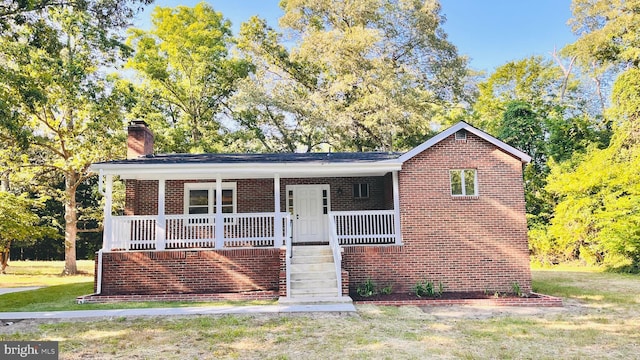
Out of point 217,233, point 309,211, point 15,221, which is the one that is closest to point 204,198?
point 217,233

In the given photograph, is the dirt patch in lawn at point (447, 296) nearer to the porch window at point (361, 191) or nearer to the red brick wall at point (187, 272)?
the red brick wall at point (187, 272)

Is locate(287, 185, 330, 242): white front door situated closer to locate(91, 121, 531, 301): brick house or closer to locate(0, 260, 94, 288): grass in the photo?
locate(91, 121, 531, 301): brick house

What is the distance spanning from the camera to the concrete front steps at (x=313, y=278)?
34.8ft

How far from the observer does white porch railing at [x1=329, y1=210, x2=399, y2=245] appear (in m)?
12.3

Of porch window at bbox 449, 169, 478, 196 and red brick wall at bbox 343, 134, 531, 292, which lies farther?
porch window at bbox 449, 169, 478, 196

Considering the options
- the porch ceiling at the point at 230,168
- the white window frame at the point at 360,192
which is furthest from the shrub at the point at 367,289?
the white window frame at the point at 360,192

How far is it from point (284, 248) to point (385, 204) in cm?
420

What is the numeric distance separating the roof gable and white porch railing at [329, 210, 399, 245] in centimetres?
174

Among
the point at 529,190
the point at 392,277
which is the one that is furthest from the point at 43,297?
the point at 529,190

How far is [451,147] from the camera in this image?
12.2 meters

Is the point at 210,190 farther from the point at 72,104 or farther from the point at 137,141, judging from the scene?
the point at 72,104

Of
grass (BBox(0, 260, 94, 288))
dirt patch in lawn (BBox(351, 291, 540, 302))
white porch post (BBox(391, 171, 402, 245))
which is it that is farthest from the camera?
grass (BBox(0, 260, 94, 288))

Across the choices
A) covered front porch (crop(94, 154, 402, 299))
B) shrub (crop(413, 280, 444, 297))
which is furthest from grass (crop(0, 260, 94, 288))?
shrub (crop(413, 280, 444, 297))

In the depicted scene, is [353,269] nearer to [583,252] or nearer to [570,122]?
[583,252]
